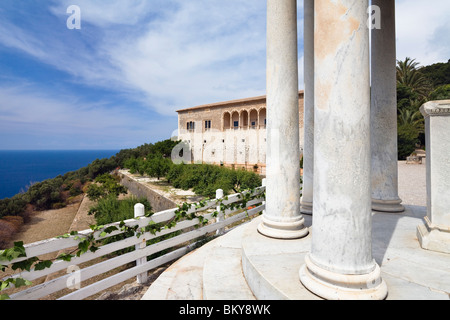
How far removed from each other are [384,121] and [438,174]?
217 cm

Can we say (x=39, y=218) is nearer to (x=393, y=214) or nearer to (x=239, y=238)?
(x=239, y=238)

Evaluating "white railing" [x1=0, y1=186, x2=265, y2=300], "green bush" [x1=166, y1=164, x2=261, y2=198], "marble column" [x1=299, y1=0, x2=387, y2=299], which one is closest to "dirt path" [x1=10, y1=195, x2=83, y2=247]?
"green bush" [x1=166, y1=164, x2=261, y2=198]

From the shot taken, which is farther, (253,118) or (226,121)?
(226,121)

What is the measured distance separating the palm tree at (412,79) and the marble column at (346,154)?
4007 centimetres

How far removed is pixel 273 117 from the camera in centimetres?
349

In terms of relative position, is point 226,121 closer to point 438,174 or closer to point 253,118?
point 253,118

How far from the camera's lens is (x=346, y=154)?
Result: 2.08 metres

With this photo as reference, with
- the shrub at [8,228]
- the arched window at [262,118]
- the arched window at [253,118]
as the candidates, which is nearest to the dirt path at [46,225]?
the shrub at [8,228]

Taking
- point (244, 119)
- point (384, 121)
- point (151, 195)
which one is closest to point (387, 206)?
point (384, 121)

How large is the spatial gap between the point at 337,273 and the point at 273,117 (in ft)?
6.99

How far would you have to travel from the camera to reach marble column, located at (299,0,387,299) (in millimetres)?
2068

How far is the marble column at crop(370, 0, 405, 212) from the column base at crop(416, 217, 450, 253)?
5.95 feet

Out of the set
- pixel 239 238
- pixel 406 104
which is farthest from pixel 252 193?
pixel 406 104

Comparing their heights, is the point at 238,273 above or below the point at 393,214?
below
